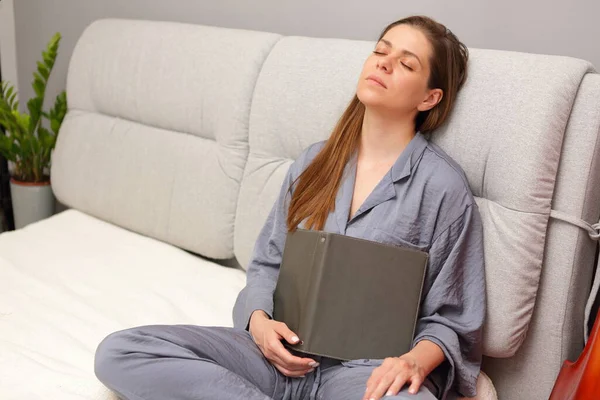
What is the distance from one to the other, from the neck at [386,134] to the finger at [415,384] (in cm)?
47

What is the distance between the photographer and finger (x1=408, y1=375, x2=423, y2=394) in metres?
1.29

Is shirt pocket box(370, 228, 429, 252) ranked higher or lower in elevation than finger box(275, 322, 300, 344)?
higher

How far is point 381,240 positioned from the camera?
1488 millimetres

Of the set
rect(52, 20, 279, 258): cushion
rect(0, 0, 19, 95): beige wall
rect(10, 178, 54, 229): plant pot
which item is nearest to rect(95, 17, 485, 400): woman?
rect(52, 20, 279, 258): cushion

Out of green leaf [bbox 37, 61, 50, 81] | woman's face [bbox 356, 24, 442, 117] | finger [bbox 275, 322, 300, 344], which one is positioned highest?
woman's face [bbox 356, 24, 442, 117]

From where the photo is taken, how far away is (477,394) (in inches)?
59.6

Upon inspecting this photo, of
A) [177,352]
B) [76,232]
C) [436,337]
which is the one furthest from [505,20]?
[76,232]

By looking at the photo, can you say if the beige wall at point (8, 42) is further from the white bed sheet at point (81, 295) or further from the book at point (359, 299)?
the book at point (359, 299)

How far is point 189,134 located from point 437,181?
2.92ft

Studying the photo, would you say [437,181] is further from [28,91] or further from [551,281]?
[28,91]

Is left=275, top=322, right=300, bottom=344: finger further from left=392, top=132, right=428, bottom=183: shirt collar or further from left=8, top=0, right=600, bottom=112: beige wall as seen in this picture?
left=8, top=0, right=600, bottom=112: beige wall

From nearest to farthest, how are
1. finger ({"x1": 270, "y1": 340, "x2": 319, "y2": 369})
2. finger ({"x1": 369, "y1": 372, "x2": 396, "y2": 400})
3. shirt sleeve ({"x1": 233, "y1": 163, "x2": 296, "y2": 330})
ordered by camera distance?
finger ({"x1": 369, "y1": 372, "x2": 396, "y2": 400}) < finger ({"x1": 270, "y1": 340, "x2": 319, "y2": 369}) < shirt sleeve ({"x1": 233, "y1": 163, "x2": 296, "y2": 330})

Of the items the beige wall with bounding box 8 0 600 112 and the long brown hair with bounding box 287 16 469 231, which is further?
the beige wall with bounding box 8 0 600 112

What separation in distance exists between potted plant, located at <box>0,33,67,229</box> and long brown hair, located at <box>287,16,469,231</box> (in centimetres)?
132
